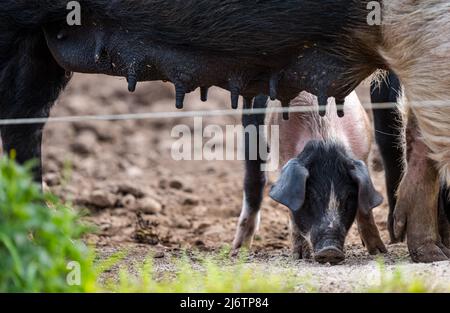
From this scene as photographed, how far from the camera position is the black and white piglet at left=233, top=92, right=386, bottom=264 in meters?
5.52

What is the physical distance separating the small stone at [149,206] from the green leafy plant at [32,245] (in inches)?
134

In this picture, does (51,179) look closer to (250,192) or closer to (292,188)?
(250,192)

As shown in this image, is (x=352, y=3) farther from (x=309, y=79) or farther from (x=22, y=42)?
(x=22, y=42)

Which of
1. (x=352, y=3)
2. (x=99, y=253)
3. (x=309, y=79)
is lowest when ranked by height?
(x=99, y=253)

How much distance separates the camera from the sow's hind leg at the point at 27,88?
5848 mm

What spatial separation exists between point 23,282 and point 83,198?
382cm

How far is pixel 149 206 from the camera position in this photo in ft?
25.6

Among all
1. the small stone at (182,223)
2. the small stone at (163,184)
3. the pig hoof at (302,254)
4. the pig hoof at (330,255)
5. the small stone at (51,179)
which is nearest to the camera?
the pig hoof at (330,255)

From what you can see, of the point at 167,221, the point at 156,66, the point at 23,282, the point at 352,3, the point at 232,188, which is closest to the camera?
the point at 23,282

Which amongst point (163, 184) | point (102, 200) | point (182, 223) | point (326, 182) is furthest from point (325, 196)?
point (163, 184)

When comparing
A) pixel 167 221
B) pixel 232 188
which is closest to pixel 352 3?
pixel 167 221

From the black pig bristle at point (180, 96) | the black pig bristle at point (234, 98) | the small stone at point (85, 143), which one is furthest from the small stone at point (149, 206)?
the black pig bristle at point (234, 98)

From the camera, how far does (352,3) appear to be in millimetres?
5160

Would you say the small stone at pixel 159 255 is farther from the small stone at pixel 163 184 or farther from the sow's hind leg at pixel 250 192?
the small stone at pixel 163 184
